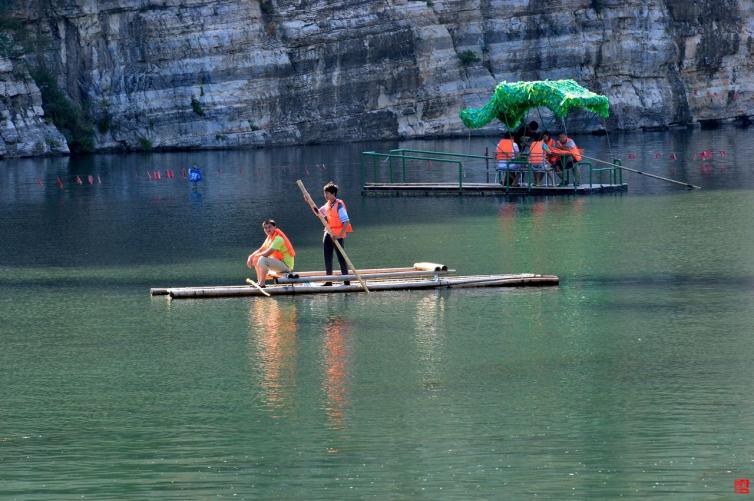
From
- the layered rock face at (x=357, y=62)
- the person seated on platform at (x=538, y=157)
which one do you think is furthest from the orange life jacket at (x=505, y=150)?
the layered rock face at (x=357, y=62)

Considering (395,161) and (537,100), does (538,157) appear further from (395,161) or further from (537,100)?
(395,161)

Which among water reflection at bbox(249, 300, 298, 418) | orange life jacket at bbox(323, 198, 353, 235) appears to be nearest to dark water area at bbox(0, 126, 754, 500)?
water reflection at bbox(249, 300, 298, 418)

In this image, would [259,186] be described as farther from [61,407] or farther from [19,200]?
[61,407]

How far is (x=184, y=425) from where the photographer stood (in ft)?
58.1

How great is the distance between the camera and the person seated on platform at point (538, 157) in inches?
1806

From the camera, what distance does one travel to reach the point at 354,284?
88.1ft

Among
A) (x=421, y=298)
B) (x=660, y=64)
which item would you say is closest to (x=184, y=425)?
(x=421, y=298)

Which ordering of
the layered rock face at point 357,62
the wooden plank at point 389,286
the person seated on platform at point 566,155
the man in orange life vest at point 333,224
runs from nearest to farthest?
the wooden plank at point 389,286 → the man in orange life vest at point 333,224 → the person seated on platform at point 566,155 → the layered rock face at point 357,62

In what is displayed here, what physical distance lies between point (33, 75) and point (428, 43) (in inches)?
953

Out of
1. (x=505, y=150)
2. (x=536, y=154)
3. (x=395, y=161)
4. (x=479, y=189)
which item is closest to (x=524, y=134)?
(x=505, y=150)

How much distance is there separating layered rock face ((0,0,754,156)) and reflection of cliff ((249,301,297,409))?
176ft

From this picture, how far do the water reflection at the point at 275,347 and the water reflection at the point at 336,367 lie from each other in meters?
0.47

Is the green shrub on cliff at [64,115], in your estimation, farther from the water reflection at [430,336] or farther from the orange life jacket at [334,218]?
the water reflection at [430,336]

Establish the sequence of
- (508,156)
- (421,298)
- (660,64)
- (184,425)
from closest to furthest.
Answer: (184,425), (421,298), (508,156), (660,64)
